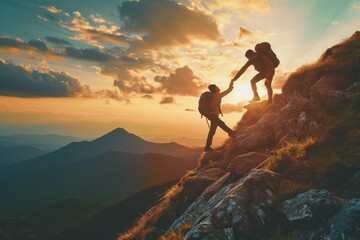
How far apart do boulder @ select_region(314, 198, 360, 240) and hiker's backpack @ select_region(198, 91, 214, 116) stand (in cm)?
1379

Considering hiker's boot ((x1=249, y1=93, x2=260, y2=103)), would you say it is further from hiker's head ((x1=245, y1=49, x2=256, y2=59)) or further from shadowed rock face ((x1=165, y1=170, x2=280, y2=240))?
shadowed rock face ((x1=165, y1=170, x2=280, y2=240))

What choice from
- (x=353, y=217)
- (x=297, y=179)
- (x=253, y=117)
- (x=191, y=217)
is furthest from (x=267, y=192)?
(x=253, y=117)

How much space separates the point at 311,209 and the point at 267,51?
15025 millimetres

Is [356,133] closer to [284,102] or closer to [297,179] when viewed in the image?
[297,179]

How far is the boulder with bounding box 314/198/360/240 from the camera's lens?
7195 mm

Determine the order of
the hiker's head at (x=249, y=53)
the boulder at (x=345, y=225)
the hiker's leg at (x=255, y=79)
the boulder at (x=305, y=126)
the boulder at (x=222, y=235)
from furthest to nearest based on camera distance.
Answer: the hiker's leg at (x=255, y=79) < the hiker's head at (x=249, y=53) < the boulder at (x=305, y=126) < the boulder at (x=222, y=235) < the boulder at (x=345, y=225)

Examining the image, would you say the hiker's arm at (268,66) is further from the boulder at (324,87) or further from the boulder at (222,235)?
the boulder at (222,235)

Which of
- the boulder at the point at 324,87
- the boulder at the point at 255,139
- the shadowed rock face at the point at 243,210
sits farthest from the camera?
the boulder at the point at 255,139

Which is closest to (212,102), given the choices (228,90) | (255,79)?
(228,90)

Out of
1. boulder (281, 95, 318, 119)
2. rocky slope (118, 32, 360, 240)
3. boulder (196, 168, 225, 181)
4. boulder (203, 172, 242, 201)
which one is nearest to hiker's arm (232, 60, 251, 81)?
rocky slope (118, 32, 360, 240)

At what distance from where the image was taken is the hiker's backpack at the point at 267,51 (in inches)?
837

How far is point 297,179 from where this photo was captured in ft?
35.2

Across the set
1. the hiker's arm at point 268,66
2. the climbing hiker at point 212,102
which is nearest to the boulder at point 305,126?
the hiker's arm at point 268,66

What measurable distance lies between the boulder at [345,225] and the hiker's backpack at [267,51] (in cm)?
1500
